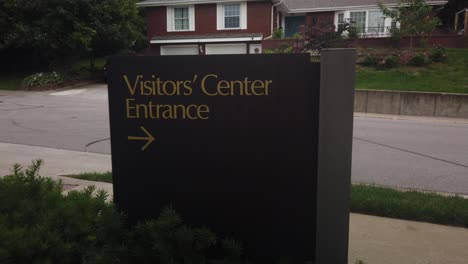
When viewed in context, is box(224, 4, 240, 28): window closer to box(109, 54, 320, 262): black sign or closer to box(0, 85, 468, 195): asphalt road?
box(0, 85, 468, 195): asphalt road

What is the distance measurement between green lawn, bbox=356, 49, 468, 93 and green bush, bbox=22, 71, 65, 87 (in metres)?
16.1

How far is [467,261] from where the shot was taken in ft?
13.1

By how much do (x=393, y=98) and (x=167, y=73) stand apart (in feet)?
51.0

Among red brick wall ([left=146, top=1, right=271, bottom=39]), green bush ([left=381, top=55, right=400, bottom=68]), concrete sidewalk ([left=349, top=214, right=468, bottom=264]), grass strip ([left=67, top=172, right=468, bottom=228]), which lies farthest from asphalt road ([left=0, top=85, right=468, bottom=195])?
red brick wall ([left=146, top=1, right=271, bottom=39])

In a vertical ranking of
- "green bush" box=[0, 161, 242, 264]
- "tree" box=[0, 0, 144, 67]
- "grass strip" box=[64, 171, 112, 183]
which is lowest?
"grass strip" box=[64, 171, 112, 183]

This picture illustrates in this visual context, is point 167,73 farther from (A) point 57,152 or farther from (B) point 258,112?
(A) point 57,152

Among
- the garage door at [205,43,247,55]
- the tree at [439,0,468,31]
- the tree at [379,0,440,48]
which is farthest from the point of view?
the tree at [439,0,468,31]

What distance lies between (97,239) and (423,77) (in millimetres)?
18919

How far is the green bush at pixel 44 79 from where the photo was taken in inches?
991

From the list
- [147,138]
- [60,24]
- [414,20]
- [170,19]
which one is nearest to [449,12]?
[414,20]

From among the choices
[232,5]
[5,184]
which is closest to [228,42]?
[232,5]

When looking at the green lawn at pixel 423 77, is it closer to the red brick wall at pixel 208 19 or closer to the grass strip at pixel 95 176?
the red brick wall at pixel 208 19

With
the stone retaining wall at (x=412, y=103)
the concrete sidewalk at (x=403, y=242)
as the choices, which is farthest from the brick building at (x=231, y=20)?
the concrete sidewalk at (x=403, y=242)

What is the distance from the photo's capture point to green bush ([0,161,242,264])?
3066 millimetres
